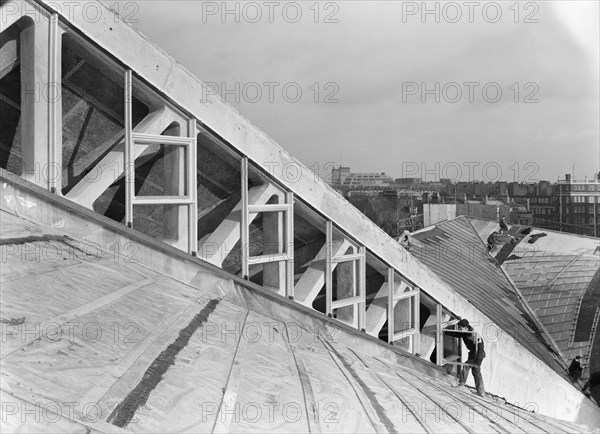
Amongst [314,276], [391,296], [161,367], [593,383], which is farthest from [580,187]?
[161,367]

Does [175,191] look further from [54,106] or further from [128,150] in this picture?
[54,106]

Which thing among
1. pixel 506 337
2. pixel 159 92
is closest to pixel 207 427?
pixel 159 92

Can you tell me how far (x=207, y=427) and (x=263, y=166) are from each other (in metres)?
4.79

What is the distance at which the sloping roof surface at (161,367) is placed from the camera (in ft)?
→ 12.4

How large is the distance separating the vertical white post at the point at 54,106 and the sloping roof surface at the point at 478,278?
11.7 metres

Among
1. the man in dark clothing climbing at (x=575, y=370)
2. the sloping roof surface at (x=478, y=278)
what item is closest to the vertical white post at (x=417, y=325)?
the sloping roof surface at (x=478, y=278)

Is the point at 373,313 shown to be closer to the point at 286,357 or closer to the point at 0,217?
the point at 286,357

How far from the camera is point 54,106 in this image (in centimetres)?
653

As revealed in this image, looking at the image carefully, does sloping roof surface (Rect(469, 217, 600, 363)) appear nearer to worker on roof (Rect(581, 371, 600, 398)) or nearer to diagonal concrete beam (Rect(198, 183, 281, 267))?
worker on roof (Rect(581, 371, 600, 398))

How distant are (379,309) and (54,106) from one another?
606 centimetres

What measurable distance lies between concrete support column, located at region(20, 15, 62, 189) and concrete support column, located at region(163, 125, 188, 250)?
1514 mm

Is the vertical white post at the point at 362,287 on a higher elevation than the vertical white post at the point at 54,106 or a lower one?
lower

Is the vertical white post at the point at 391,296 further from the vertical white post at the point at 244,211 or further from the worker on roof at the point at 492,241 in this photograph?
the worker on roof at the point at 492,241

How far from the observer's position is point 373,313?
34.4 feet
